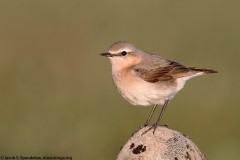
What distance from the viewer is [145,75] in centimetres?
1573

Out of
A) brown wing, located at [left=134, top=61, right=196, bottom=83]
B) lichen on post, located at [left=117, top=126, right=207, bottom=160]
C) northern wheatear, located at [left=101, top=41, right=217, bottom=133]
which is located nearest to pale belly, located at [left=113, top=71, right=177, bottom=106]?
northern wheatear, located at [left=101, top=41, right=217, bottom=133]

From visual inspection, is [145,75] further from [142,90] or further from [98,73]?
[98,73]

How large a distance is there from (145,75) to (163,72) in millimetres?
487

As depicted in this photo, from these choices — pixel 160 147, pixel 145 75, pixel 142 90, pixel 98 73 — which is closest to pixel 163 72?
pixel 145 75

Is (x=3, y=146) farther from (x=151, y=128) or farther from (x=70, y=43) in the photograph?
(x=70, y=43)

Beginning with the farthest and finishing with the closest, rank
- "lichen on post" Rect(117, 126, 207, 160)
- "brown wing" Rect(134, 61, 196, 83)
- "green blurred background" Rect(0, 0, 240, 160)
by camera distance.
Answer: "green blurred background" Rect(0, 0, 240, 160) → "brown wing" Rect(134, 61, 196, 83) → "lichen on post" Rect(117, 126, 207, 160)

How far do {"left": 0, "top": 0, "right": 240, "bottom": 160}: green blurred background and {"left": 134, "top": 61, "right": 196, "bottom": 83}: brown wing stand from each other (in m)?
4.28

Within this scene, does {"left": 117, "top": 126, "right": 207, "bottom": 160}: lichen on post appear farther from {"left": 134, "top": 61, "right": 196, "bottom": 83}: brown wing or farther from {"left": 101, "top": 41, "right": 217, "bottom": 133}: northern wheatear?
{"left": 134, "top": 61, "right": 196, "bottom": 83}: brown wing

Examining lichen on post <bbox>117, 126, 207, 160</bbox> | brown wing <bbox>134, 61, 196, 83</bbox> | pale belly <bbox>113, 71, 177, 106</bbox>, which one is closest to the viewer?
lichen on post <bbox>117, 126, 207, 160</bbox>

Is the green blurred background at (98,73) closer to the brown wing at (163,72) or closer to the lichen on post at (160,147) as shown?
the brown wing at (163,72)

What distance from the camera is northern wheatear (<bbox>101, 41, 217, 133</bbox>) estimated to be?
50.2 feet

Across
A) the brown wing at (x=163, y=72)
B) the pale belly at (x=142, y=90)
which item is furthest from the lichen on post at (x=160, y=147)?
the brown wing at (x=163, y=72)

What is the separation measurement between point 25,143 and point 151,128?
750 centimetres

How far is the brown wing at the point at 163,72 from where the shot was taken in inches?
620
